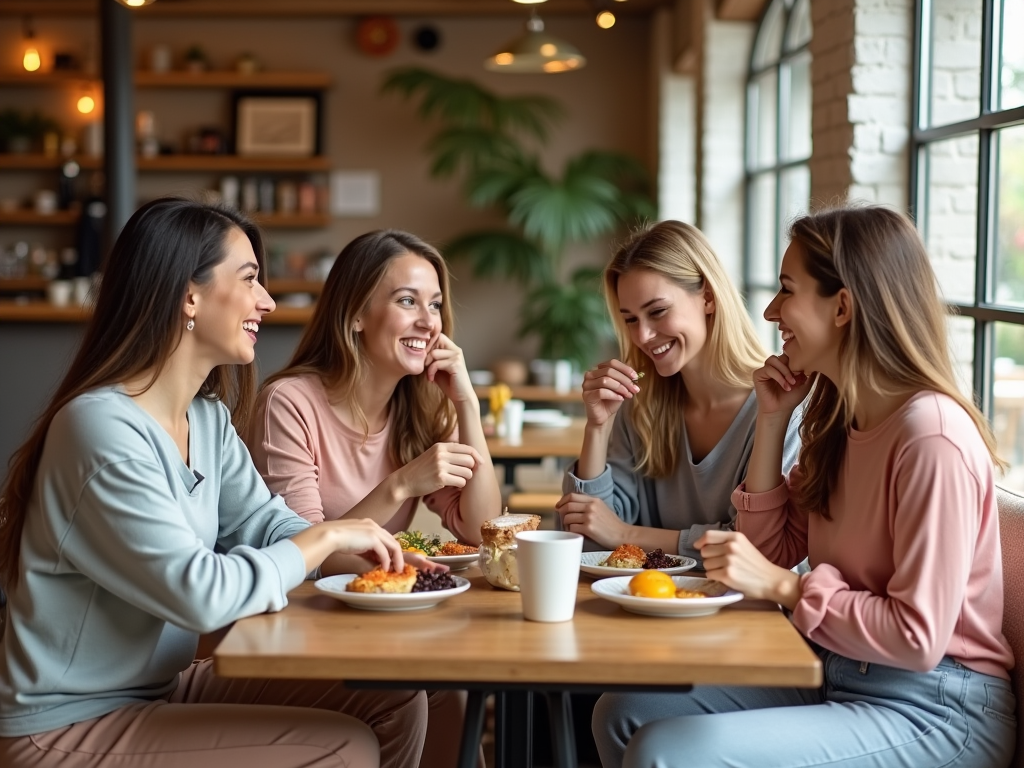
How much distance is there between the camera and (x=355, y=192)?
25.3ft

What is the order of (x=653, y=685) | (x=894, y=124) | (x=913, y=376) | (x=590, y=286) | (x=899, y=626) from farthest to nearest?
1. (x=590, y=286)
2. (x=894, y=124)
3. (x=913, y=376)
4. (x=899, y=626)
5. (x=653, y=685)

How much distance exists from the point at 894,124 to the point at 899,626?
7.84 ft

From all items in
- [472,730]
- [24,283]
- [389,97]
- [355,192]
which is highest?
[389,97]

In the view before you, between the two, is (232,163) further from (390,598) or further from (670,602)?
(670,602)

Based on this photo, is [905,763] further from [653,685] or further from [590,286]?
[590,286]

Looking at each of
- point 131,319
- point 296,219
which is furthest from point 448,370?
point 296,219

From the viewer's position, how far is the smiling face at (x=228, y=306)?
5.98 ft

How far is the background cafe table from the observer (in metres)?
1.39

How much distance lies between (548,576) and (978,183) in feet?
6.93

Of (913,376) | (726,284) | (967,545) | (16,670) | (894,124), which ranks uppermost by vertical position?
(894,124)

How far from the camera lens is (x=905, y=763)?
164cm

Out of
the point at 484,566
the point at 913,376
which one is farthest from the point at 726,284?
the point at 484,566

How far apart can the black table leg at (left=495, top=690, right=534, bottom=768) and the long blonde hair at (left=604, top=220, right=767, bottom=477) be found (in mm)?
629

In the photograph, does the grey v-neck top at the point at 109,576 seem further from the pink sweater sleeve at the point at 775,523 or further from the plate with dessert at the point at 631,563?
the pink sweater sleeve at the point at 775,523
